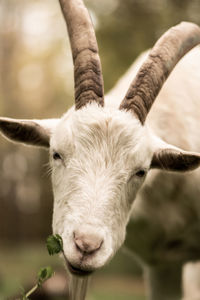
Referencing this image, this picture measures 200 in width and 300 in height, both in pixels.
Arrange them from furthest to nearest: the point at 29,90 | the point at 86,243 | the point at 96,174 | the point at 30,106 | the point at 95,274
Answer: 1. the point at 29,90
2. the point at 30,106
3. the point at 95,274
4. the point at 96,174
5. the point at 86,243

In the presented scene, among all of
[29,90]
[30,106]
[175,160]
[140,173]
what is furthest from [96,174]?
[29,90]

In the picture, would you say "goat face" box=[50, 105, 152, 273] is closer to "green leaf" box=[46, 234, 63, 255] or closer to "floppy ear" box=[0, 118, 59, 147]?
"green leaf" box=[46, 234, 63, 255]

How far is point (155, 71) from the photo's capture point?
3.77m

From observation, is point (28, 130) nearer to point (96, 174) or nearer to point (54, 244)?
point (96, 174)

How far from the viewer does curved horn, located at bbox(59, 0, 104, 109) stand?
3.59 meters

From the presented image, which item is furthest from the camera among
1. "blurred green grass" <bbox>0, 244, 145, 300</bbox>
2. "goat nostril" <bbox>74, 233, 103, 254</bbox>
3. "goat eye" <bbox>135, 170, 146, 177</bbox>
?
"blurred green grass" <bbox>0, 244, 145, 300</bbox>

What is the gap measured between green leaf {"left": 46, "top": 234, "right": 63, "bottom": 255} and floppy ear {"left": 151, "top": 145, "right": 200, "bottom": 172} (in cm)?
101

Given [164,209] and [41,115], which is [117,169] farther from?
[41,115]

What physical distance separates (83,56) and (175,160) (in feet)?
2.91

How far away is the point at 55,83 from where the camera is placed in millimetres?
21422

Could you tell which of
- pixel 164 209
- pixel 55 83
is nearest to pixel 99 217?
pixel 164 209

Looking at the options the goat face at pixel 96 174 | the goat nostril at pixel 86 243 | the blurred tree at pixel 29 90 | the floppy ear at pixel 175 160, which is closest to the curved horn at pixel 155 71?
the goat face at pixel 96 174

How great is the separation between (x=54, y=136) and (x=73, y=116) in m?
0.17

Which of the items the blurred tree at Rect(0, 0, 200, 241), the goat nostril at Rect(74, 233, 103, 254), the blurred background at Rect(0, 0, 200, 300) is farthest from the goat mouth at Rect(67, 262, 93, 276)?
the blurred tree at Rect(0, 0, 200, 241)
